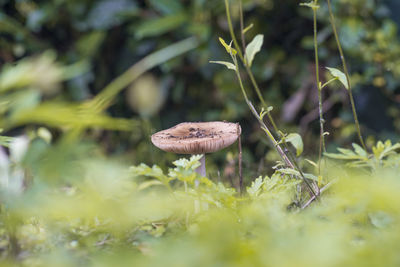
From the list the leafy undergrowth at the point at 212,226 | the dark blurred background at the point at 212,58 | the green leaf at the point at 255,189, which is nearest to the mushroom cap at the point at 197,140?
the green leaf at the point at 255,189

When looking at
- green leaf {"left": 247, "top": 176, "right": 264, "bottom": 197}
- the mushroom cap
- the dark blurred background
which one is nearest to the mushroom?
the mushroom cap

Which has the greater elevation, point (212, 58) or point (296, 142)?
point (296, 142)

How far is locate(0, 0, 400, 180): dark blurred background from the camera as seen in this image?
1903 mm

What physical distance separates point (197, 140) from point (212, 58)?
1127 mm

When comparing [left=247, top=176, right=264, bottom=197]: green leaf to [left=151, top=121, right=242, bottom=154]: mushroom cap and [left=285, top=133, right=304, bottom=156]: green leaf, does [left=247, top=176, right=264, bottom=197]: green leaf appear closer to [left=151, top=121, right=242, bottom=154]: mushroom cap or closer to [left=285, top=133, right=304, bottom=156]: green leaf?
[left=285, top=133, right=304, bottom=156]: green leaf

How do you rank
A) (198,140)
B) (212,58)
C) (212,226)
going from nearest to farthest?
(212,226)
(198,140)
(212,58)

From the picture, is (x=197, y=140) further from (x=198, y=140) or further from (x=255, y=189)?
(x=255, y=189)

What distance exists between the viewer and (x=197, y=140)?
92cm

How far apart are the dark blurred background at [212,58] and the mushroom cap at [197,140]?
0.85 m

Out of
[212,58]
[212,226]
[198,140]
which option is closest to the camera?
[212,226]

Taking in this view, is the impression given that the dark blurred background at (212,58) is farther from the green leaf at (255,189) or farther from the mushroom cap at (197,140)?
the green leaf at (255,189)

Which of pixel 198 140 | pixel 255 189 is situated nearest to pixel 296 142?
pixel 255 189

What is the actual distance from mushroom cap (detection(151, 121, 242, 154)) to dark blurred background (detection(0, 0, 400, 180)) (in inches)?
33.4

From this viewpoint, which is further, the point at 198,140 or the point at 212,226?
the point at 198,140
